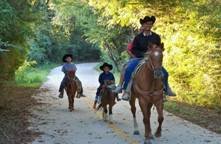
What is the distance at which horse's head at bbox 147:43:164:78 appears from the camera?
11156 mm

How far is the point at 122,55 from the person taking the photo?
4316cm

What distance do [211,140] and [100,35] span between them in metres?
31.2

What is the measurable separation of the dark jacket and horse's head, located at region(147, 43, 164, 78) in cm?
99

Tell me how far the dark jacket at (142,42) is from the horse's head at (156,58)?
99cm

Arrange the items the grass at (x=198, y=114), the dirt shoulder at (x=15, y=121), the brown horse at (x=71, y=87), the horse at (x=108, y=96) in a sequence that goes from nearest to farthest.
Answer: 1. the dirt shoulder at (x=15, y=121)
2. the grass at (x=198, y=114)
3. the horse at (x=108, y=96)
4. the brown horse at (x=71, y=87)

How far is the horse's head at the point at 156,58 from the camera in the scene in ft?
36.6

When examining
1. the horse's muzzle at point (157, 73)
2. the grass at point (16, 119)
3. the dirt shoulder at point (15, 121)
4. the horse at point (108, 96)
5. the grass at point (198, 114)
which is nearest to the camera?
the horse's muzzle at point (157, 73)

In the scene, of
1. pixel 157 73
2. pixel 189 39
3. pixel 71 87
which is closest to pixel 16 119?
pixel 71 87

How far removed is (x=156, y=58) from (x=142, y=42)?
151cm

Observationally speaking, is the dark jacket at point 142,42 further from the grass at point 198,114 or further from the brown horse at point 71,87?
the brown horse at point 71,87

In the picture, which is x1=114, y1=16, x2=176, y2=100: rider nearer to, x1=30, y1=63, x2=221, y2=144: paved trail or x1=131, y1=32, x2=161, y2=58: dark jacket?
x1=131, y1=32, x2=161, y2=58: dark jacket

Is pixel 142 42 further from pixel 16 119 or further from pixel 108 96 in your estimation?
pixel 16 119

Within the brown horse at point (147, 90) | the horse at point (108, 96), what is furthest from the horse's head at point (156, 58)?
the horse at point (108, 96)

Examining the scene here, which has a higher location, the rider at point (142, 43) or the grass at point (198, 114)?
the rider at point (142, 43)
